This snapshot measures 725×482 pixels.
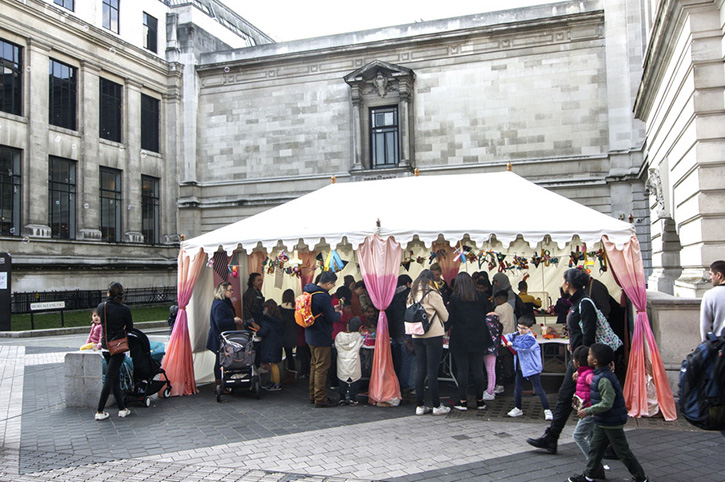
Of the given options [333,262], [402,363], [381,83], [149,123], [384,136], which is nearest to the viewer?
[402,363]

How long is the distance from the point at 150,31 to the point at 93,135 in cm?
684

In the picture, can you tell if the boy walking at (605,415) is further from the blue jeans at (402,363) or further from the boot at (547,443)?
the blue jeans at (402,363)

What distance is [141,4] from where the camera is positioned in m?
29.7

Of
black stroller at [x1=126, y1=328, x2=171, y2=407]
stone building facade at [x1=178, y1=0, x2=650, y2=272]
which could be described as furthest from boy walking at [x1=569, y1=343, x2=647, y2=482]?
stone building facade at [x1=178, y1=0, x2=650, y2=272]

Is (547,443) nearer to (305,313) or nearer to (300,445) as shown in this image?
(300,445)

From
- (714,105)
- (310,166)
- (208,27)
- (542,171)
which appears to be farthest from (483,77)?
(714,105)

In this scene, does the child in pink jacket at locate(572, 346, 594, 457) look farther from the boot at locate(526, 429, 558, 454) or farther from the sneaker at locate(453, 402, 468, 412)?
the sneaker at locate(453, 402, 468, 412)

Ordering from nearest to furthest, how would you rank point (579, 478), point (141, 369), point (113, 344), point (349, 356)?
point (579, 478)
point (113, 344)
point (141, 369)
point (349, 356)

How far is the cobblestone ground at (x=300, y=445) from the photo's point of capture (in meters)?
5.89

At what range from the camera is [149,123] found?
30.5 m

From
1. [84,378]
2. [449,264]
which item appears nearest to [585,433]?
[84,378]

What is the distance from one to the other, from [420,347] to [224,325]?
10.2ft

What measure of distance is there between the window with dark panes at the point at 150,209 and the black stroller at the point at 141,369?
22.4 m

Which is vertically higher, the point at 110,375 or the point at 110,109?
the point at 110,109
